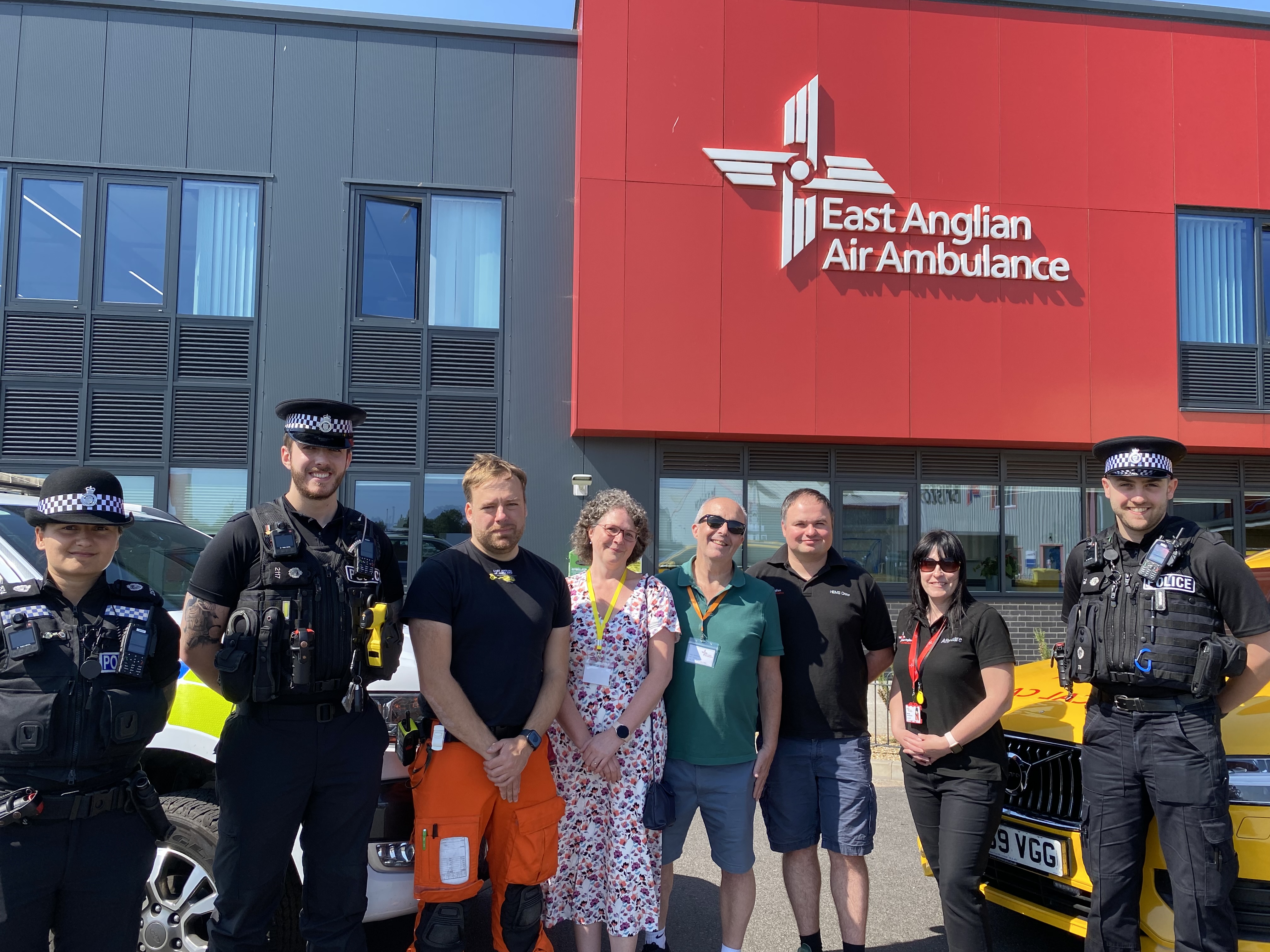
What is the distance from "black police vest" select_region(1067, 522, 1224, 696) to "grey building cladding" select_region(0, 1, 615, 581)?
816 centimetres

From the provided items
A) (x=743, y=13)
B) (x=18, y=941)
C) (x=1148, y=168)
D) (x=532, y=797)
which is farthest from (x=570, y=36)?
(x=18, y=941)

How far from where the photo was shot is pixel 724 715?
11.6 ft

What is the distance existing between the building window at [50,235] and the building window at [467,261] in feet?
14.7

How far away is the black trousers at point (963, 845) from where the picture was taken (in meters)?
3.20

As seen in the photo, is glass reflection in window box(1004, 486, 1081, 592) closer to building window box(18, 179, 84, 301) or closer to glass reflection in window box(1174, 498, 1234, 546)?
glass reflection in window box(1174, 498, 1234, 546)

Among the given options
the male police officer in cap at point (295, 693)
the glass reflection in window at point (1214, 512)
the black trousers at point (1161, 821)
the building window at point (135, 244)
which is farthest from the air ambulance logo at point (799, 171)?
the male police officer in cap at point (295, 693)

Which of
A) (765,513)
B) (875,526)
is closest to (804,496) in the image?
(765,513)

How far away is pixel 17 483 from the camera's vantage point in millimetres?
3752

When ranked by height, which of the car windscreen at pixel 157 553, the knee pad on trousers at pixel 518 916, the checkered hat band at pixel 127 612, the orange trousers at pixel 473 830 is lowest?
the knee pad on trousers at pixel 518 916

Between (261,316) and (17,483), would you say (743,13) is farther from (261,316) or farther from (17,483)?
(17,483)

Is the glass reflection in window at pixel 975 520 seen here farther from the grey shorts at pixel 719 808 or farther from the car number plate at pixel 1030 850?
the grey shorts at pixel 719 808

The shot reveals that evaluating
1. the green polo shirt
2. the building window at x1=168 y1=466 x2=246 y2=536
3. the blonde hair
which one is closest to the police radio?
the blonde hair

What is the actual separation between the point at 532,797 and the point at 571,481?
809 centimetres

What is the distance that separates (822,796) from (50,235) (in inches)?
471
